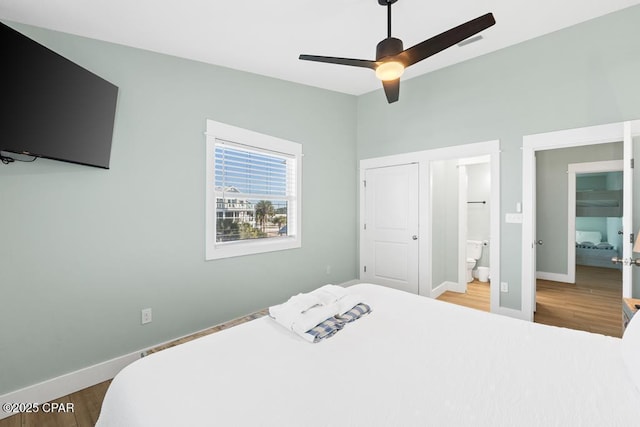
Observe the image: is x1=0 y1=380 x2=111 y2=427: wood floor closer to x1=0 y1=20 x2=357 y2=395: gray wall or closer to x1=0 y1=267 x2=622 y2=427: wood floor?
x1=0 y1=267 x2=622 y2=427: wood floor

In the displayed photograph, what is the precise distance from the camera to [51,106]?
5.77 feet

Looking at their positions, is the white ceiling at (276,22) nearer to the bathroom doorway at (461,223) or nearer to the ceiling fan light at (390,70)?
the ceiling fan light at (390,70)

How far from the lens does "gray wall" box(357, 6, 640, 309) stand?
8.21 ft

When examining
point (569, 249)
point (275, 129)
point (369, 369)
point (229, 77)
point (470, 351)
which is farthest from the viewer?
point (569, 249)

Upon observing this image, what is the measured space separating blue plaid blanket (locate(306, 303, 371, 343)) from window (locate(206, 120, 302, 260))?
165 cm

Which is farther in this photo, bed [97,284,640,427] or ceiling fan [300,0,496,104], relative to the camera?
ceiling fan [300,0,496,104]

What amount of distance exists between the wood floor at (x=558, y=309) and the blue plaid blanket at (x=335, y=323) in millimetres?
1561

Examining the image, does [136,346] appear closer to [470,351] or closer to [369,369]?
[369,369]

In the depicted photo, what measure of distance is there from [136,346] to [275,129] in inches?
99.0

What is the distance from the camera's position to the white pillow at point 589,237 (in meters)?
6.30

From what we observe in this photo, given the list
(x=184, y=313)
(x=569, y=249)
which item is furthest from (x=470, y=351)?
(x=569, y=249)

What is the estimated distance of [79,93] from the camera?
75.0 inches

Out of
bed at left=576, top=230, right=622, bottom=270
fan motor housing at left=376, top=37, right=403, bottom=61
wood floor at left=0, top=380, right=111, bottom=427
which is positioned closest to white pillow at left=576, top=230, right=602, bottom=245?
bed at left=576, top=230, right=622, bottom=270

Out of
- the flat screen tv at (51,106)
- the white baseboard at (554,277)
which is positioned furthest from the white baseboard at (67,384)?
the white baseboard at (554,277)
